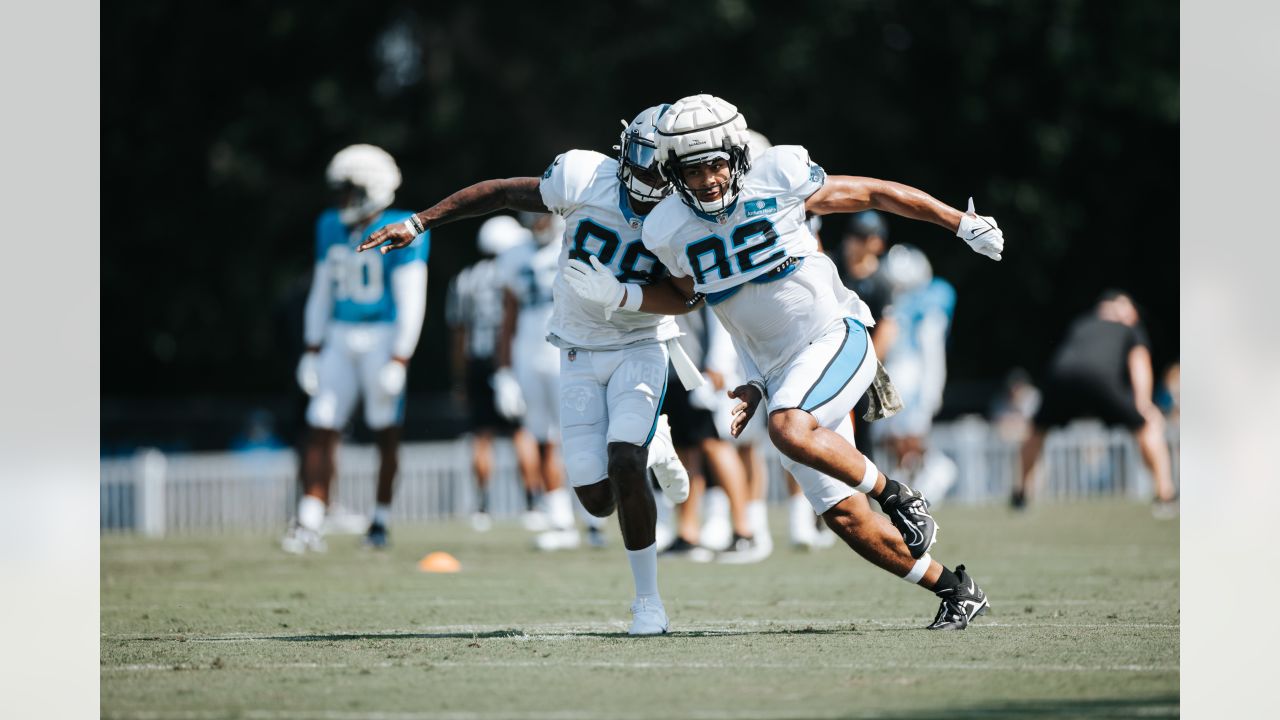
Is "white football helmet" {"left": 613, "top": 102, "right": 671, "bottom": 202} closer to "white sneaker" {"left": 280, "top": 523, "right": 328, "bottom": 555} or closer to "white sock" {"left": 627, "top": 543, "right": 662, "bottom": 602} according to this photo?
"white sock" {"left": 627, "top": 543, "right": 662, "bottom": 602}

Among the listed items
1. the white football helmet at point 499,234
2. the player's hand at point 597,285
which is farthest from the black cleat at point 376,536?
the player's hand at point 597,285

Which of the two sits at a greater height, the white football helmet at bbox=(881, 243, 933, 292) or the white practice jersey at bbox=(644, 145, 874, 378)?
the white football helmet at bbox=(881, 243, 933, 292)

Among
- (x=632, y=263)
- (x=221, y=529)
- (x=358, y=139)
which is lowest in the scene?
(x=221, y=529)

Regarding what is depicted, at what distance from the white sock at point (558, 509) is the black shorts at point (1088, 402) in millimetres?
5311

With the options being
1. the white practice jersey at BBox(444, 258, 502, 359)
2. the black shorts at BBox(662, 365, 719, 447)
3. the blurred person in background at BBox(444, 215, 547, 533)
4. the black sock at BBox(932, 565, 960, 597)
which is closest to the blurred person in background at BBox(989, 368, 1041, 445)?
the blurred person in background at BBox(444, 215, 547, 533)

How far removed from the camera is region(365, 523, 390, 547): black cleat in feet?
43.2

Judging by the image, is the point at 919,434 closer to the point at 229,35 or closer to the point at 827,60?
the point at 827,60

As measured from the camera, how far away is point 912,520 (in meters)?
7.13

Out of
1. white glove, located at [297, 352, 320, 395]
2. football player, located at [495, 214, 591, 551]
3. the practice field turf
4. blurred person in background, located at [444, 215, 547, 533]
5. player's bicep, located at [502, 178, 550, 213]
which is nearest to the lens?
the practice field turf

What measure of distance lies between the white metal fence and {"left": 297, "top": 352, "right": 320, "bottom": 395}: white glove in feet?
18.5

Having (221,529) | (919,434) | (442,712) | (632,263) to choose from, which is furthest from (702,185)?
(221,529)

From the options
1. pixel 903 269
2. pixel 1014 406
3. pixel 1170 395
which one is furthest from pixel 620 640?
pixel 1014 406

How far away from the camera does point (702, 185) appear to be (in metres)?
7.02

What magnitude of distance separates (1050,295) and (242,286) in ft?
40.7
